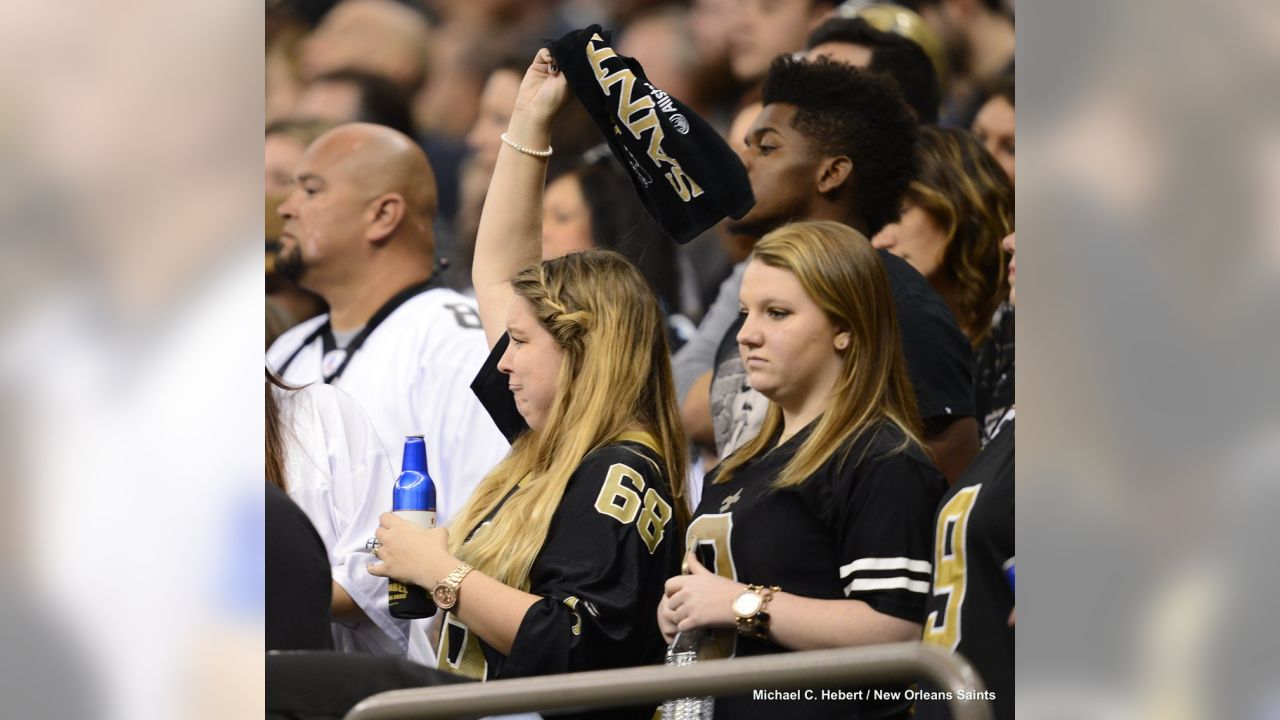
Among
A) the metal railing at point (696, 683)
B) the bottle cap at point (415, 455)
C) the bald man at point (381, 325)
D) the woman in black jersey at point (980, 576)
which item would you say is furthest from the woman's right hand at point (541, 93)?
the metal railing at point (696, 683)

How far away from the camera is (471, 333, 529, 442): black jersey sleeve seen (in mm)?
2867

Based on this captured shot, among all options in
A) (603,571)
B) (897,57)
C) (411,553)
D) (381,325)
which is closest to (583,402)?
(603,571)

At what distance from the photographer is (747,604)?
2490 millimetres

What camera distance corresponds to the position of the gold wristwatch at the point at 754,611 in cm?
248

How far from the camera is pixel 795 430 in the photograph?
2613 millimetres

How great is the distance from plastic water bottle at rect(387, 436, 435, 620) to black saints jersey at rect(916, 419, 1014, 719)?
873 millimetres

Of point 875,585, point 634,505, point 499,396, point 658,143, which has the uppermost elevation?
point 658,143

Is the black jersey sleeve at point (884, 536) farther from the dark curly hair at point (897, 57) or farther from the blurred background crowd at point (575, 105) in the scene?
the dark curly hair at point (897, 57)

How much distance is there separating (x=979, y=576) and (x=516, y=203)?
1.06 meters

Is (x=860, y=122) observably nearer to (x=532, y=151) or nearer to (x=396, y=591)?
(x=532, y=151)

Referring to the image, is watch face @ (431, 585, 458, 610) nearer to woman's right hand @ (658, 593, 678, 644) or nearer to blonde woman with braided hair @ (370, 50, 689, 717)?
blonde woman with braided hair @ (370, 50, 689, 717)
